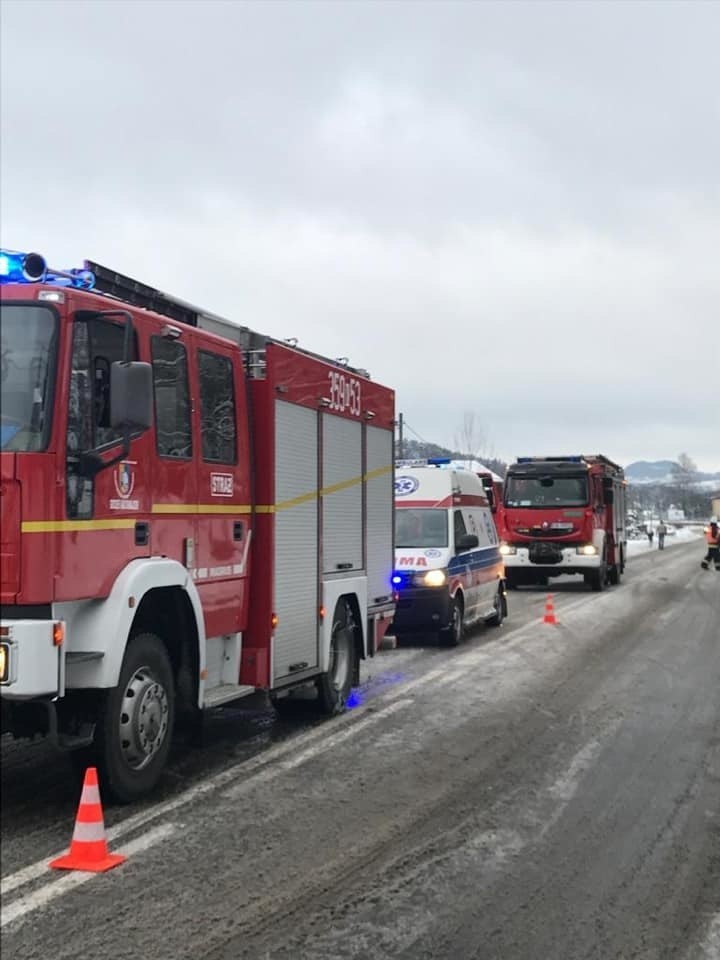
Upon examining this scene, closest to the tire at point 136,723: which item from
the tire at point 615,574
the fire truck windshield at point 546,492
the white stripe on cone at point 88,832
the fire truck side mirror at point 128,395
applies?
the white stripe on cone at point 88,832

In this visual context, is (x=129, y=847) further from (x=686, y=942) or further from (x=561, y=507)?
(x=561, y=507)

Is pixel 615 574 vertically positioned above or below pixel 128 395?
below

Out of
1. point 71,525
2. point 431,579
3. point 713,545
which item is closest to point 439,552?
point 431,579

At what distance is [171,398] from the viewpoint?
21.6ft

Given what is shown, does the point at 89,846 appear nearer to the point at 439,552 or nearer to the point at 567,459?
the point at 439,552

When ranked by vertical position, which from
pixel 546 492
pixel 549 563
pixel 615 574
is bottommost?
pixel 615 574

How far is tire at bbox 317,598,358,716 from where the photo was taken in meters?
8.81

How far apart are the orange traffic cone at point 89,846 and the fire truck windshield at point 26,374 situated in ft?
6.12

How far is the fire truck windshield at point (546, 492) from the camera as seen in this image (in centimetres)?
2408

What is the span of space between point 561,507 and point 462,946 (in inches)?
799

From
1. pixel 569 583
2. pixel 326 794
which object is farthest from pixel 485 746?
pixel 569 583

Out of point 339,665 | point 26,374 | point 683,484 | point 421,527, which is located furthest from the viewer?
point 683,484

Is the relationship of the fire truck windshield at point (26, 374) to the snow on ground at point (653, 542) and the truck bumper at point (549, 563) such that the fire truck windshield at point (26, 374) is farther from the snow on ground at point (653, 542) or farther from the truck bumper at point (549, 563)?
the snow on ground at point (653, 542)

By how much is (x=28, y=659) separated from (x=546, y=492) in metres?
20.1
